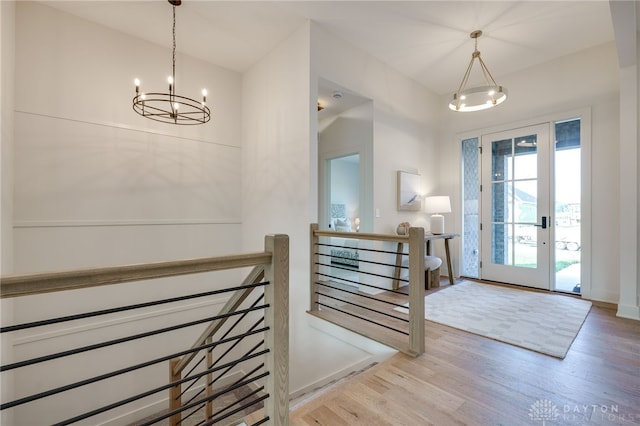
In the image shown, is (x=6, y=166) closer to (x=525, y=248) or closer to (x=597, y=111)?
(x=525, y=248)

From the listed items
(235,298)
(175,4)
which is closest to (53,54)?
(175,4)

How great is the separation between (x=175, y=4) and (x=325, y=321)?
11.7 ft

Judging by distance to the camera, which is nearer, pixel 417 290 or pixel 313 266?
pixel 417 290

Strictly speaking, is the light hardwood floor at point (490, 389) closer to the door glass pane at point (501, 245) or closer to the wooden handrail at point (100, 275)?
the wooden handrail at point (100, 275)

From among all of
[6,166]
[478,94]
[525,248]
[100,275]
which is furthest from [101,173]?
[525,248]

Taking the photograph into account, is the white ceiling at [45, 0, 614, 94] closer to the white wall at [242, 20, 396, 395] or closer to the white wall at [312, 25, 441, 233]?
the white wall at [312, 25, 441, 233]

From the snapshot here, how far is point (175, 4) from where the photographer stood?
2.94 m

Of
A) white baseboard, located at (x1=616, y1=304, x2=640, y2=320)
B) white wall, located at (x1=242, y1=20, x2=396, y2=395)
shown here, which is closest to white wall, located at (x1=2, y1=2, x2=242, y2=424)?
white wall, located at (x1=242, y1=20, x2=396, y2=395)

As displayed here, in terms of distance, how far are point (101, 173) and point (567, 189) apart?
5.94 m

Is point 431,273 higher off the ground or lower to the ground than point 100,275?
lower

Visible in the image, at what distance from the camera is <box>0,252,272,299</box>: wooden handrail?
33.4 inches

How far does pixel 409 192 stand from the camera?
4340mm

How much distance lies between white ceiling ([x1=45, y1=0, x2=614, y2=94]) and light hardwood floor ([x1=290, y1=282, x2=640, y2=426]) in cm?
324

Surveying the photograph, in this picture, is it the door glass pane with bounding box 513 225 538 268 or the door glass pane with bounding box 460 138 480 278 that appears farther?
the door glass pane with bounding box 460 138 480 278
